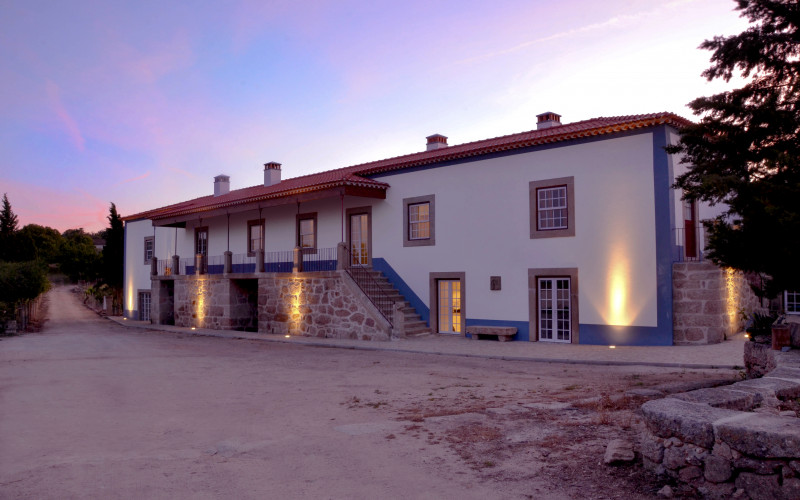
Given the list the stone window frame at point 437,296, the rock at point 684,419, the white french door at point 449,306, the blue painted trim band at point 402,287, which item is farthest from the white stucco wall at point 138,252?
the rock at point 684,419

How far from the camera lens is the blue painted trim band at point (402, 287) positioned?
1864cm

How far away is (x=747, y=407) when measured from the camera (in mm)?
→ 4992

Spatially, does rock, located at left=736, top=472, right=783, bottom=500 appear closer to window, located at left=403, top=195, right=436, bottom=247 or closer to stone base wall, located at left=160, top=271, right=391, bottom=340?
stone base wall, located at left=160, top=271, right=391, bottom=340

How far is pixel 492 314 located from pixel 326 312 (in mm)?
5606

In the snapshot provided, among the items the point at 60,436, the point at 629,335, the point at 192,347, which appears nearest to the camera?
the point at 60,436

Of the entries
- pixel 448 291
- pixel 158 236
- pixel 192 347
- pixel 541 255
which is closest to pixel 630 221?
pixel 541 255

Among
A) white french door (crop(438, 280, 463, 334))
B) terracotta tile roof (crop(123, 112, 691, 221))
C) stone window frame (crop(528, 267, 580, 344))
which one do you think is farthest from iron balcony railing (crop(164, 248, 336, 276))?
stone window frame (crop(528, 267, 580, 344))

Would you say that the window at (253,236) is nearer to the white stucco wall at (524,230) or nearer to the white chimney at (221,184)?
the white stucco wall at (524,230)

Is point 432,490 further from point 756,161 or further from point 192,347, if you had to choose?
point 192,347

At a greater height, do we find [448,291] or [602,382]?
[448,291]

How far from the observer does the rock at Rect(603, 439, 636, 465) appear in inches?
187

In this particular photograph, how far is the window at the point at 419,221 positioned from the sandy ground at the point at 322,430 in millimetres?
6850

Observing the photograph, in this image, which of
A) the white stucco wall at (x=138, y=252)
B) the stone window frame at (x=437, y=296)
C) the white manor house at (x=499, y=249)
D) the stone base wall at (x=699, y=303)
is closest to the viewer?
the stone base wall at (x=699, y=303)

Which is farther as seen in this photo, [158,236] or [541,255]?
[158,236]
